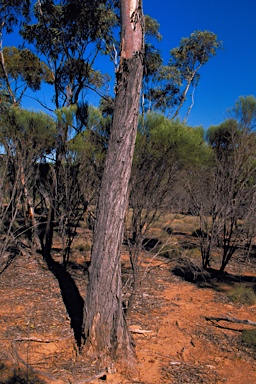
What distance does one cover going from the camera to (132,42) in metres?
3.69

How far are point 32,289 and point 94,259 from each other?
3.02m

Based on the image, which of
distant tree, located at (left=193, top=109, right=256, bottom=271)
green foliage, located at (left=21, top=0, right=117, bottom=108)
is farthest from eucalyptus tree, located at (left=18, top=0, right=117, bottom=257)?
distant tree, located at (left=193, top=109, right=256, bottom=271)

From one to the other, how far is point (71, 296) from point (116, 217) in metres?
2.92

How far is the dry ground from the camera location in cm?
349

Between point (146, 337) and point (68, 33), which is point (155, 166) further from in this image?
point (68, 33)

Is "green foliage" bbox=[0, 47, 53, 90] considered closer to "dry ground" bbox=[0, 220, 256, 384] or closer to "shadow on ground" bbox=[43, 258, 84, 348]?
"shadow on ground" bbox=[43, 258, 84, 348]

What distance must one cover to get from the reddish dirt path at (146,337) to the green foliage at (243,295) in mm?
147

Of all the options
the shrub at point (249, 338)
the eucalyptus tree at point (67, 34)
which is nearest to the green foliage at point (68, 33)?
the eucalyptus tree at point (67, 34)

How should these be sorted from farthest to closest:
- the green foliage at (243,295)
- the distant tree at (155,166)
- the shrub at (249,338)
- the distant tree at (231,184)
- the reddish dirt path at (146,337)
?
the distant tree at (231,184)
the green foliage at (243,295)
the distant tree at (155,166)
the shrub at (249,338)
the reddish dirt path at (146,337)

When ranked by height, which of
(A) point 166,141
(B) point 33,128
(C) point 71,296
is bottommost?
(C) point 71,296

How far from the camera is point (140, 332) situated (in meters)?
4.62

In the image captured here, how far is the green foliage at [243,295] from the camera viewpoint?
6.27 meters

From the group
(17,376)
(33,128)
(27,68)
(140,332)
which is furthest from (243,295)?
(27,68)

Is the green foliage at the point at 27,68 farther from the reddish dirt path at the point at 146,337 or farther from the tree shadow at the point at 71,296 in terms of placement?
the reddish dirt path at the point at 146,337
